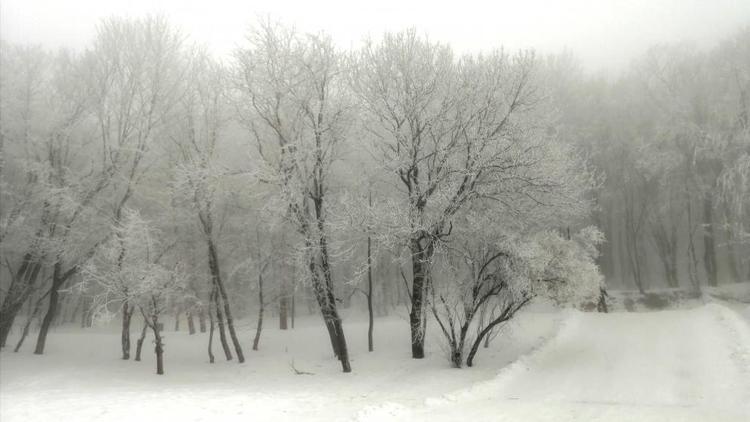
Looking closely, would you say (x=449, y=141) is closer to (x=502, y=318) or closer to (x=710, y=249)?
(x=502, y=318)

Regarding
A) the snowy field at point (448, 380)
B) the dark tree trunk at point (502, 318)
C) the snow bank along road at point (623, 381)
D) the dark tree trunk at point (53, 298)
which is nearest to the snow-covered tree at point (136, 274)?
the snowy field at point (448, 380)

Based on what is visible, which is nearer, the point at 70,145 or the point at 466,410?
the point at 466,410

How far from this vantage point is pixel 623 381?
1205 cm

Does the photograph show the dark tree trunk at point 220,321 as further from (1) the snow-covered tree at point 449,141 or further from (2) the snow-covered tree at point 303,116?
(1) the snow-covered tree at point 449,141

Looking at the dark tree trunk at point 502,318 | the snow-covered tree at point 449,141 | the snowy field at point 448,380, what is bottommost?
the snowy field at point 448,380

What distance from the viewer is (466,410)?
1012cm

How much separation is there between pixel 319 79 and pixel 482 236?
756cm

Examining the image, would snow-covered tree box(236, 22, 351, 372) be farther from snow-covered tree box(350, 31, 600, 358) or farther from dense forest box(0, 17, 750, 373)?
snow-covered tree box(350, 31, 600, 358)

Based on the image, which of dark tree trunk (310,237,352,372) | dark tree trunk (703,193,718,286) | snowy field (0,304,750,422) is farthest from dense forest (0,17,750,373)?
dark tree trunk (703,193,718,286)

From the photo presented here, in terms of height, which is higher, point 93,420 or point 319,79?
point 319,79

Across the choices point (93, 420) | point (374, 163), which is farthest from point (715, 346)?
point (93, 420)

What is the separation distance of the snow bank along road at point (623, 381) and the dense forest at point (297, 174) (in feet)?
6.30

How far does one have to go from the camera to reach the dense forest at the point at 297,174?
49.0 ft

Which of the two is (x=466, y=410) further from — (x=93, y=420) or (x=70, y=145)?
(x=70, y=145)
